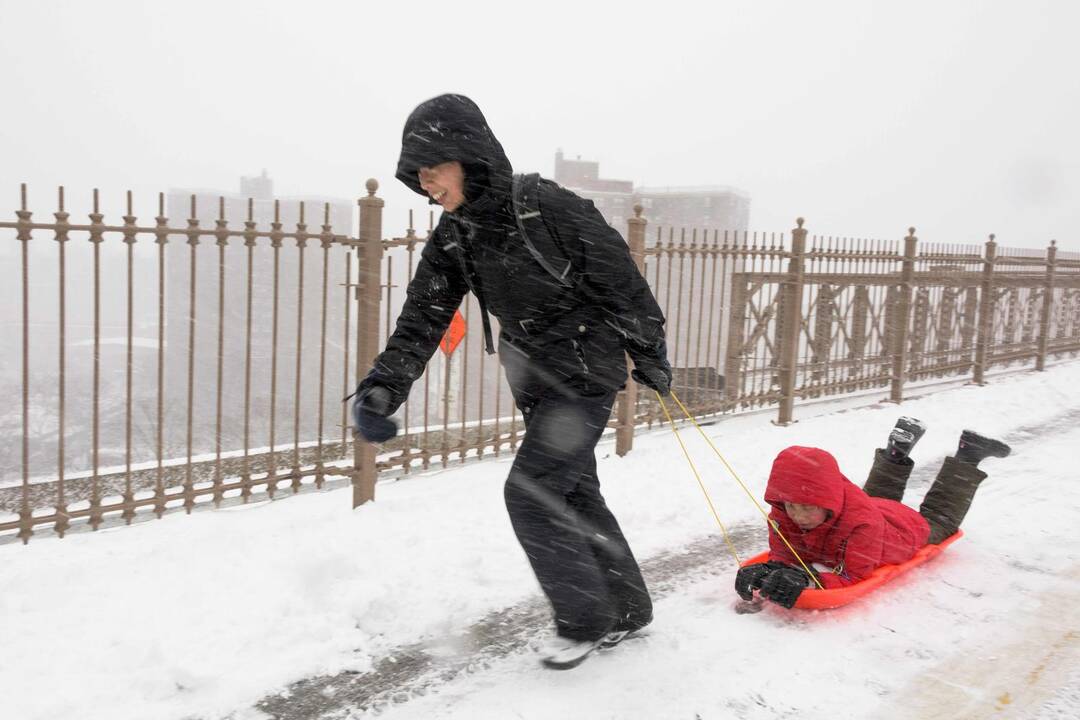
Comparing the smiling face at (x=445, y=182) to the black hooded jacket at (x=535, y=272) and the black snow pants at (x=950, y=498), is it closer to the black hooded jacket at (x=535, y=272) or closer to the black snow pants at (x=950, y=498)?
the black hooded jacket at (x=535, y=272)

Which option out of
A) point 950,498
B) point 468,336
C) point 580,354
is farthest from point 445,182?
point 468,336

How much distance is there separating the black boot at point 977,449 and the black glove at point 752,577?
1480 mm

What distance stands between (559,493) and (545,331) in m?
→ 0.56

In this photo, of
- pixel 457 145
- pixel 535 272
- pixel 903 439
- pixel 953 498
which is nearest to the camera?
pixel 457 145

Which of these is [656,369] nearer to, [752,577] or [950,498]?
[752,577]

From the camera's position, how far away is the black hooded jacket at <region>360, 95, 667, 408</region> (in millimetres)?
2533

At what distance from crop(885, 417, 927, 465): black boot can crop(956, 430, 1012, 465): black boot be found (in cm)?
24

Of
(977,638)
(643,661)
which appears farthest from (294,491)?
(977,638)

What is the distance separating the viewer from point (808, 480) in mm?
3150

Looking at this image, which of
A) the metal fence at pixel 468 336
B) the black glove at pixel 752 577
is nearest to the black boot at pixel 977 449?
the black glove at pixel 752 577

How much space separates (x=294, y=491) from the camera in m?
5.10

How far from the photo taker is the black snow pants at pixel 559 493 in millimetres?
2682

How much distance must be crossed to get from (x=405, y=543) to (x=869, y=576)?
87.4 inches

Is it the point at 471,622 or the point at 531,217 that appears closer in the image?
the point at 531,217
